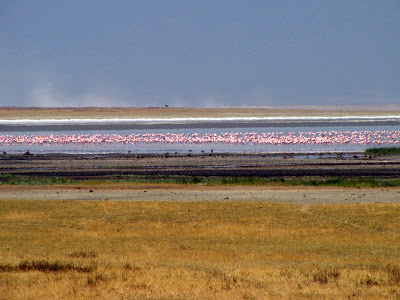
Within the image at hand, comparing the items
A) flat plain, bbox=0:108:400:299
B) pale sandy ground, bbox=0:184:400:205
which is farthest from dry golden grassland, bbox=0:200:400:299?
pale sandy ground, bbox=0:184:400:205

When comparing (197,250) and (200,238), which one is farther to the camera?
(200,238)

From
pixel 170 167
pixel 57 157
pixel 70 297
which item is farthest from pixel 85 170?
pixel 70 297

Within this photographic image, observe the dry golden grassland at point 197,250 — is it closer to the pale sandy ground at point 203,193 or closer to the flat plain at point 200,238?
the flat plain at point 200,238

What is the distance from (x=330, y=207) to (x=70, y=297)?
1423 centimetres

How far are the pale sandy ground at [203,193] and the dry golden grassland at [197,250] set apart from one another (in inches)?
116

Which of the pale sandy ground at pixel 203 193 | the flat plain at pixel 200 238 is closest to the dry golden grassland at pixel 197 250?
the flat plain at pixel 200 238

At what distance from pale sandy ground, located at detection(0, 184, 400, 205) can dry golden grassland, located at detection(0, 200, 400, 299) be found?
9.68ft

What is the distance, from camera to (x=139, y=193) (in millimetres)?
28844

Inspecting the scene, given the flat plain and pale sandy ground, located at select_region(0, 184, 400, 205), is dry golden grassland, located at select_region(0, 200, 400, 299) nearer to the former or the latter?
the flat plain

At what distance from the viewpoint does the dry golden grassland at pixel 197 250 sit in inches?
428

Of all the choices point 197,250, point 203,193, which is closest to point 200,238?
point 197,250

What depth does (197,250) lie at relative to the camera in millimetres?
15258

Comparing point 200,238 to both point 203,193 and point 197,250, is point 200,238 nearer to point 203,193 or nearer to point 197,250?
point 197,250

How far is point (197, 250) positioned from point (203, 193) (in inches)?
534
